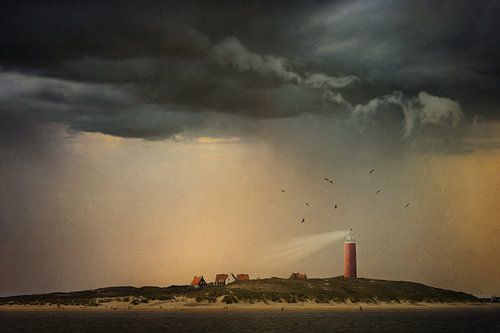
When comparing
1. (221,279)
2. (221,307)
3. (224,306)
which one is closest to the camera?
(224,306)

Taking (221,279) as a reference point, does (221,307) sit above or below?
below

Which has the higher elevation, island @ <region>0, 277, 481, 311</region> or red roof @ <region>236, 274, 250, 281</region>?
red roof @ <region>236, 274, 250, 281</region>

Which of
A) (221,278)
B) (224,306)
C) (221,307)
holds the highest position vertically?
(221,278)

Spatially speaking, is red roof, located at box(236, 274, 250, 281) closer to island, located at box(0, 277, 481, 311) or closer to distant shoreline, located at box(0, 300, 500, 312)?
island, located at box(0, 277, 481, 311)

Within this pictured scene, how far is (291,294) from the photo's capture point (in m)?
157

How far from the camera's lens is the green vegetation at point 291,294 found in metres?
154

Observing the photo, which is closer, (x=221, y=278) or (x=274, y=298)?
(x=274, y=298)

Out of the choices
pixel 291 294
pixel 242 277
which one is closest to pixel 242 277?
pixel 242 277

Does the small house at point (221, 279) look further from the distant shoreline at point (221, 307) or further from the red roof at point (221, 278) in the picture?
the distant shoreline at point (221, 307)

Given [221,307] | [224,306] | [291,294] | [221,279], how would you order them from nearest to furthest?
1. [224,306]
2. [221,307]
3. [291,294]
4. [221,279]

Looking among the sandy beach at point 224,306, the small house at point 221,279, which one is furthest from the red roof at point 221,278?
the sandy beach at point 224,306

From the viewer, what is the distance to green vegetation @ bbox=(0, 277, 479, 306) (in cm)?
15350

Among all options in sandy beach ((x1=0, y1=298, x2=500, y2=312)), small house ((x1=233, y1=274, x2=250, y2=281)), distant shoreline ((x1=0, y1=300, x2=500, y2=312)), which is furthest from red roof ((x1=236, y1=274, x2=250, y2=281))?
distant shoreline ((x1=0, y1=300, x2=500, y2=312))

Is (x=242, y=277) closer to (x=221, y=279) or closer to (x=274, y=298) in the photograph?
(x=221, y=279)
